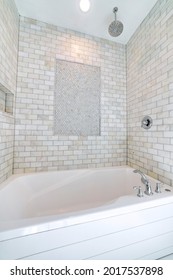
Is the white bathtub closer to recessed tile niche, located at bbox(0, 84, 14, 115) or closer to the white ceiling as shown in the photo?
recessed tile niche, located at bbox(0, 84, 14, 115)

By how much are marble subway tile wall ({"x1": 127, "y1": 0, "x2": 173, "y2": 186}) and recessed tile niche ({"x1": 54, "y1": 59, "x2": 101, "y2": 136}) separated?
58cm

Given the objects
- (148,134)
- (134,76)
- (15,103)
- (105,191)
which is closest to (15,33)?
(15,103)

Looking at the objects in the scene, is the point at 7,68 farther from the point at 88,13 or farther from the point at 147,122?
the point at 147,122

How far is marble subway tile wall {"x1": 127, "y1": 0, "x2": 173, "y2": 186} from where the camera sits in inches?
56.2

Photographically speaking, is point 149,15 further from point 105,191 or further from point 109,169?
point 105,191

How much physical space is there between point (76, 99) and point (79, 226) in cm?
162

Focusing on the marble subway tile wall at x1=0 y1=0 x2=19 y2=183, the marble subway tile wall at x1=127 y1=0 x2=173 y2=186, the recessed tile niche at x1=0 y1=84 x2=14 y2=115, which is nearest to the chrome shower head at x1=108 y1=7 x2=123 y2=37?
the marble subway tile wall at x1=127 y1=0 x2=173 y2=186

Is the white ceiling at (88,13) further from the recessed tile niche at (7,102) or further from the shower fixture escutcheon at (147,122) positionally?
the shower fixture escutcheon at (147,122)

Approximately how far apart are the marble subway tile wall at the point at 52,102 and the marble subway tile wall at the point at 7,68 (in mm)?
106

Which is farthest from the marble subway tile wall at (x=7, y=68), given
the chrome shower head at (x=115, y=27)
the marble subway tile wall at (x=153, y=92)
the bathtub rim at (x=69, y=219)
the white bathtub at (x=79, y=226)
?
the marble subway tile wall at (x=153, y=92)

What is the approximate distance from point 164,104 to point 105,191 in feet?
4.42

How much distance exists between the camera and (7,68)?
1444 millimetres

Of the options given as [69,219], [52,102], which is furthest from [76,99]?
[69,219]
